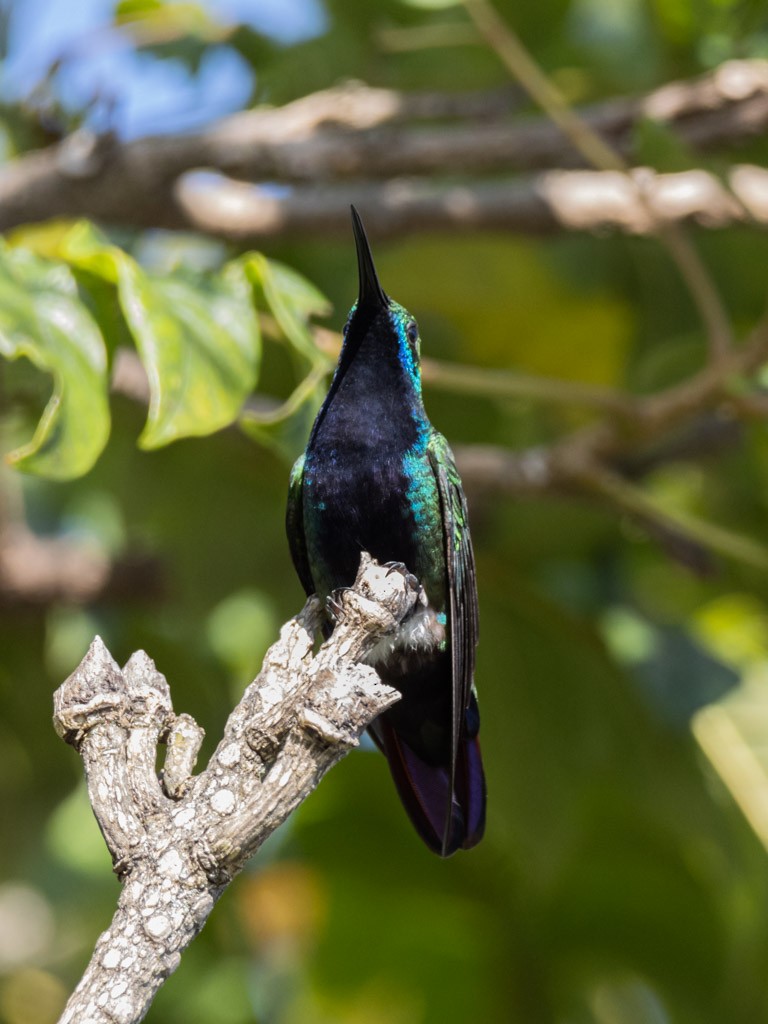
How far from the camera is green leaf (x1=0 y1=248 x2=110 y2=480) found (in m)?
2.56

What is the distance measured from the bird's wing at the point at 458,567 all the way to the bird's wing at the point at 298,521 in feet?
0.95

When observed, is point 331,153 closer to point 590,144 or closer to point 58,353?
point 590,144

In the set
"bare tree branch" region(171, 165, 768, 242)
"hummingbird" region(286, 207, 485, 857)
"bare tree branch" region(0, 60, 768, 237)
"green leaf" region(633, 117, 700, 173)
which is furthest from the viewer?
"bare tree branch" region(0, 60, 768, 237)

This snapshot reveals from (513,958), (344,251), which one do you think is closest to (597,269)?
(344,251)

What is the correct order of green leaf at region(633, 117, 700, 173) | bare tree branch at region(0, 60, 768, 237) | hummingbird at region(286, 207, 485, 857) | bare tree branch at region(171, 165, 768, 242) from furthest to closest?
1. bare tree branch at region(0, 60, 768, 237)
2. bare tree branch at region(171, 165, 768, 242)
3. green leaf at region(633, 117, 700, 173)
4. hummingbird at region(286, 207, 485, 857)

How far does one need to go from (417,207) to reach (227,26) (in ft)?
5.12

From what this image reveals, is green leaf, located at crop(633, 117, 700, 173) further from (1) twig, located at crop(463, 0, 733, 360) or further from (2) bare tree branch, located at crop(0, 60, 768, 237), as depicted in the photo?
(2) bare tree branch, located at crop(0, 60, 768, 237)

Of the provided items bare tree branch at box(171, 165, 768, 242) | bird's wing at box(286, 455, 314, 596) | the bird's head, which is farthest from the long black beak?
bare tree branch at box(171, 165, 768, 242)

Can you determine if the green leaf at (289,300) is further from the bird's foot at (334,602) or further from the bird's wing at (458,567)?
the bird's foot at (334,602)

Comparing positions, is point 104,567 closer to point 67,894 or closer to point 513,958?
point 67,894

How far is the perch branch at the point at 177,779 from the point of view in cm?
151

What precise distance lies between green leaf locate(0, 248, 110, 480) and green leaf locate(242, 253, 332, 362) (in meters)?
0.37

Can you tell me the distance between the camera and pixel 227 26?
5.12 metres

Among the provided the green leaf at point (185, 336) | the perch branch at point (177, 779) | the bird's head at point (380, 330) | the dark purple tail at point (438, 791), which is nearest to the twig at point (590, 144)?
the bird's head at point (380, 330)
